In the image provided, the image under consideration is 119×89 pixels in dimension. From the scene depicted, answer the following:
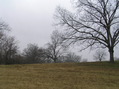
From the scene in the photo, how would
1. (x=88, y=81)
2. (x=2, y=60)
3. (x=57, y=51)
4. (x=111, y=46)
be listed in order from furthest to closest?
(x=57, y=51) < (x=2, y=60) < (x=111, y=46) < (x=88, y=81)

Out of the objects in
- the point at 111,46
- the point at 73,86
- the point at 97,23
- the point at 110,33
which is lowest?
the point at 73,86

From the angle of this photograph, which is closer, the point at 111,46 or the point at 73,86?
the point at 73,86

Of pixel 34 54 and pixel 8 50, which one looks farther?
pixel 34 54

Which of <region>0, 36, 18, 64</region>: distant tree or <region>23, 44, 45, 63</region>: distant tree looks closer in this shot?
<region>0, 36, 18, 64</region>: distant tree

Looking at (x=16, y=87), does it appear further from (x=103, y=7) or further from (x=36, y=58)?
(x=36, y=58)

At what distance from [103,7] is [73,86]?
15.5 m

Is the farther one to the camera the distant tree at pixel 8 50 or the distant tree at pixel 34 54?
the distant tree at pixel 34 54

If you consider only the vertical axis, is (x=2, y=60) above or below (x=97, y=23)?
below

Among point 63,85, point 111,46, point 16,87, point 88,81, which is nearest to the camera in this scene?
point 16,87

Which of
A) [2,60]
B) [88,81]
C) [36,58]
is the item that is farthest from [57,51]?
[88,81]

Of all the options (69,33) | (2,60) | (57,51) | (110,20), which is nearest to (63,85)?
(69,33)

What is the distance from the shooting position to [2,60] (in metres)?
51.2

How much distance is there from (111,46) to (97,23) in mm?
3706

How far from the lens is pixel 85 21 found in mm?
23297
